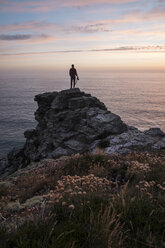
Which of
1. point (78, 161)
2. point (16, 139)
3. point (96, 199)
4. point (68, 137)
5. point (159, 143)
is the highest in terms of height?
point (96, 199)

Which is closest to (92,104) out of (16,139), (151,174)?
(151,174)

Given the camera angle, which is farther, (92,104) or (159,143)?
(92,104)

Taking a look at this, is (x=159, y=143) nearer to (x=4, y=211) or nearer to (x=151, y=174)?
(x=151, y=174)

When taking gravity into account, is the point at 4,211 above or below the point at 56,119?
above

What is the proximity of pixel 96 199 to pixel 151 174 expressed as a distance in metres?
3.54

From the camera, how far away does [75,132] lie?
94.1 feet

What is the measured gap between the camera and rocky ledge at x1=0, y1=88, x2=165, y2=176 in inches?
824

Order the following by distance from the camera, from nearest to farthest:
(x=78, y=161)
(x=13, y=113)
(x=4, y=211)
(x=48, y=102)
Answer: (x=4, y=211), (x=78, y=161), (x=48, y=102), (x=13, y=113)

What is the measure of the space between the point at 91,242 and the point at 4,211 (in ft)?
12.2

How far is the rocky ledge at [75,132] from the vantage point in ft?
68.6

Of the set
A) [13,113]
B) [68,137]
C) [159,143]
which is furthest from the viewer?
[13,113]

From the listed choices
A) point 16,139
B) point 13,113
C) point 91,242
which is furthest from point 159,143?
point 13,113

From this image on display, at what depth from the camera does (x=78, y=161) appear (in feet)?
34.3

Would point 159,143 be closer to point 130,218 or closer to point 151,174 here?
point 151,174
